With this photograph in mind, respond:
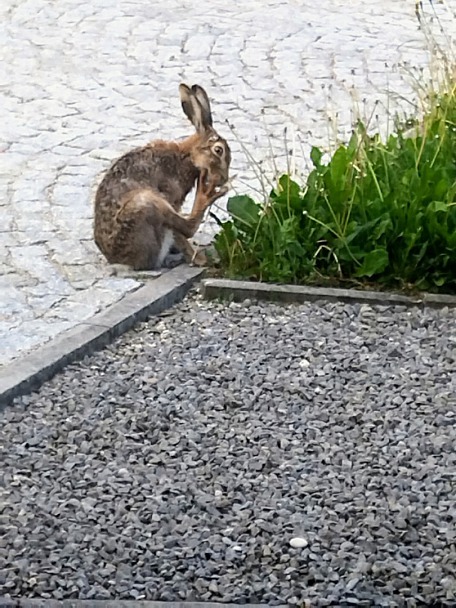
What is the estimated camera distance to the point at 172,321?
19.3ft

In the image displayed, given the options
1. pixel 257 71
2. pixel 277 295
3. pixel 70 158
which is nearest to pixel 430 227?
pixel 277 295

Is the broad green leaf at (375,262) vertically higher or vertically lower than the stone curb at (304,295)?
higher

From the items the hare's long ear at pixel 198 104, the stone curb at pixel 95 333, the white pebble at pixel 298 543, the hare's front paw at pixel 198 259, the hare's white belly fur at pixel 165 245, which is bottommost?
the white pebble at pixel 298 543

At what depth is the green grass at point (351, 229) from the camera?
6.15m

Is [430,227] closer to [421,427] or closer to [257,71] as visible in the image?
[421,427]

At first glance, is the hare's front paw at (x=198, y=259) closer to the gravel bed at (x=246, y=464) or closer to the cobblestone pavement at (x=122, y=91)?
→ the cobblestone pavement at (x=122, y=91)

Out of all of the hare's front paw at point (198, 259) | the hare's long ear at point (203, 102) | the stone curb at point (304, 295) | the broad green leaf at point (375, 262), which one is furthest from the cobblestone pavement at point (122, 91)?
the broad green leaf at point (375, 262)

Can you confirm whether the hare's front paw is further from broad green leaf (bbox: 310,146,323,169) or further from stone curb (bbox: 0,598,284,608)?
stone curb (bbox: 0,598,284,608)

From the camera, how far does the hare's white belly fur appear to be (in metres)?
6.29

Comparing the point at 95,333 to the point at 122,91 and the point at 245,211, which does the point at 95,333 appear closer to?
the point at 245,211

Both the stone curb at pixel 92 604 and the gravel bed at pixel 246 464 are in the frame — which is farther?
the gravel bed at pixel 246 464

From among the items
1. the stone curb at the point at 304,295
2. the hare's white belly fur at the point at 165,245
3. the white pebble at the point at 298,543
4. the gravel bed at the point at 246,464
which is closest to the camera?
the gravel bed at the point at 246,464

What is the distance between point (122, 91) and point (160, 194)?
4017 millimetres

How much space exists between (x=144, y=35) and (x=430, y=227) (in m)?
6.56
